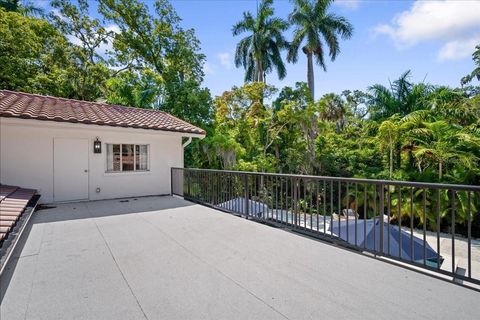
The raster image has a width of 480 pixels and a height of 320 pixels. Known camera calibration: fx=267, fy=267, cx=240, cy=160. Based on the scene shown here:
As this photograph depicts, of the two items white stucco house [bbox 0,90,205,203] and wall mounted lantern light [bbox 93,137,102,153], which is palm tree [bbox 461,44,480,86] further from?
wall mounted lantern light [bbox 93,137,102,153]

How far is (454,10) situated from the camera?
24.2ft

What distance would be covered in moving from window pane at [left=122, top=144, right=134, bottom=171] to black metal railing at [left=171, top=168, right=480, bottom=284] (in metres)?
1.34

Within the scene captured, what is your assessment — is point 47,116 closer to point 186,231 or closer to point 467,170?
point 186,231

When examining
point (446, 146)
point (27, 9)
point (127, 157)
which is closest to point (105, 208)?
point (127, 157)

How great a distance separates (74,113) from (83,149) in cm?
103

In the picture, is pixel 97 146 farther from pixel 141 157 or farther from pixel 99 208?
pixel 99 208

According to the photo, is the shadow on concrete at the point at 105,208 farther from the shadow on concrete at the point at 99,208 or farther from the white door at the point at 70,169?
the white door at the point at 70,169

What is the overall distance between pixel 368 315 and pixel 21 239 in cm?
456

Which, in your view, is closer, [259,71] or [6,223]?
[6,223]

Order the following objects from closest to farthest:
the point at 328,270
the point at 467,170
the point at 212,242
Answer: the point at 328,270 → the point at 212,242 → the point at 467,170

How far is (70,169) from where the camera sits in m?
7.04

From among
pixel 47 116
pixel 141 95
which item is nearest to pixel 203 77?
pixel 141 95

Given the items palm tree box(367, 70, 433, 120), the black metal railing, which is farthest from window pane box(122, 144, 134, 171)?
palm tree box(367, 70, 433, 120)

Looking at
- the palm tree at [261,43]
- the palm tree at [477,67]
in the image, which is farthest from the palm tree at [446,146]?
the palm tree at [477,67]
